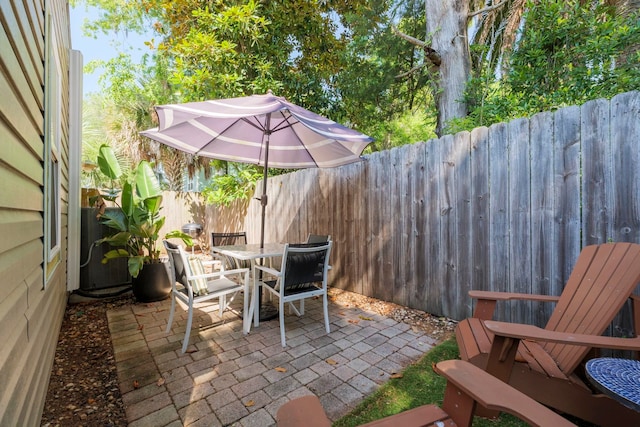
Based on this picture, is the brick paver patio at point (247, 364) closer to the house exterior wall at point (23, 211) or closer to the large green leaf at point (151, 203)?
the house exterior wall at point (23, 211)

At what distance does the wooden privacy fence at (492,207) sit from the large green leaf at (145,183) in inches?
108

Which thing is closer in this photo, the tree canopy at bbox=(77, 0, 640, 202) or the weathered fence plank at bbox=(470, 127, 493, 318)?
the weathered fence plank at bbox=(470, 127, 493, 318)

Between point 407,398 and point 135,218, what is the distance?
3.82 m

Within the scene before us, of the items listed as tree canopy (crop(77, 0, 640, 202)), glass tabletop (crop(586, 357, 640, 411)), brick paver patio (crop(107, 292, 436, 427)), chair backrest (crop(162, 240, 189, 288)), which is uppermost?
tree canopy (crop(77, 0, 640, 202))

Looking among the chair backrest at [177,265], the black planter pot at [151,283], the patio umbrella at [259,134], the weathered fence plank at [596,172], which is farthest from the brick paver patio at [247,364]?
the weathered fence plank at [596,172]

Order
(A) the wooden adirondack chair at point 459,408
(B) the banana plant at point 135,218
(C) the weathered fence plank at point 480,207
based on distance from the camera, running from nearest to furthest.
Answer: (A) the wooden adirondack chair at point 459,408
(C) the weathered fence plank at point 480,207
(B) the banana plant at point 135,218

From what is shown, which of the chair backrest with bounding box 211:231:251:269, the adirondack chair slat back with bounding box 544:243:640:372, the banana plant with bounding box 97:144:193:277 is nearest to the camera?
the adirondack chair slat back with bounding box 544:243:640:372

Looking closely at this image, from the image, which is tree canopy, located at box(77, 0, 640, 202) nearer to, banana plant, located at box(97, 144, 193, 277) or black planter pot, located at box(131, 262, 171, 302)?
banana plant, located at box(97, 144, 193, 277)

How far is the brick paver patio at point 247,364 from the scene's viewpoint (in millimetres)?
1798

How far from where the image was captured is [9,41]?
1.12m

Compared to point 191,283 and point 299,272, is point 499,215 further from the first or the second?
point 191,283

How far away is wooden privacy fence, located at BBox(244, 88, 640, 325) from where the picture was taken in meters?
2.13

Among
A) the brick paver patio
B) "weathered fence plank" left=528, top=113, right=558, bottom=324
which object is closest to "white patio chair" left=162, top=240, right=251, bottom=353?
the brick paver patio

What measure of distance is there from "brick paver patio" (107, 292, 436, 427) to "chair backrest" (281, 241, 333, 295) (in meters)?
0.54
